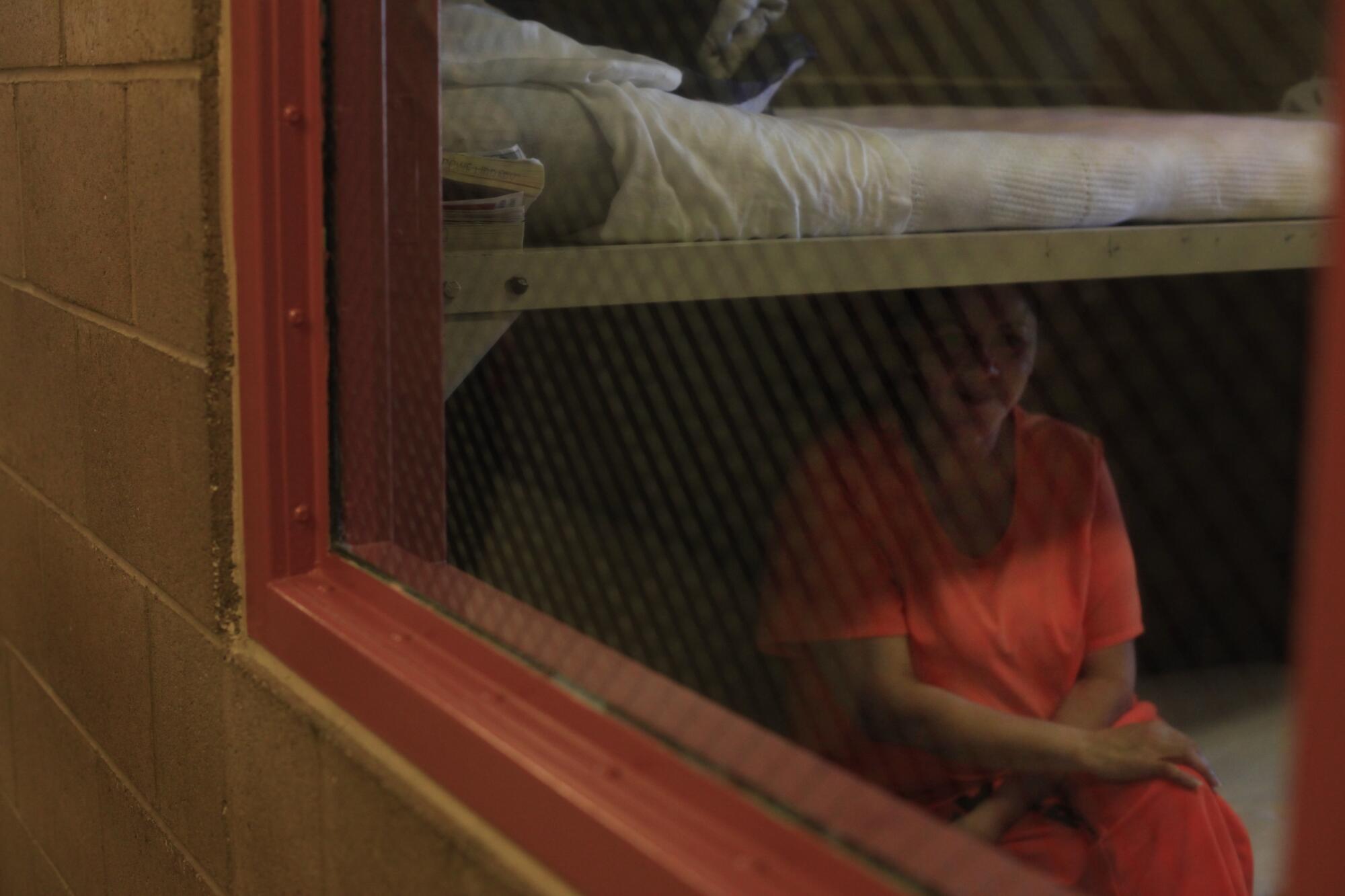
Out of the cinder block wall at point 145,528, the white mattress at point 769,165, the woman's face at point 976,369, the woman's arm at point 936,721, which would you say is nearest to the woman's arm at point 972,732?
the woman's arm at point 936,721

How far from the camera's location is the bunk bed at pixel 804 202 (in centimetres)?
108

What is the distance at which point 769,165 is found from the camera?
1155mm

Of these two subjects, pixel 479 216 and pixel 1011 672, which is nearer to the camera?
pixel 479 216

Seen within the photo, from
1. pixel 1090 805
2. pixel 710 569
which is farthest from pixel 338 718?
pixel 1090 805

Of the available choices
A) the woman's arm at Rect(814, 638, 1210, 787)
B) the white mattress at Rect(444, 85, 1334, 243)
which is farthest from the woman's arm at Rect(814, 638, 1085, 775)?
the white mattress at Rect(444, 85, 1334, 243)

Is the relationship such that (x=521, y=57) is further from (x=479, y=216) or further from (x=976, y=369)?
(x=976, y=369)

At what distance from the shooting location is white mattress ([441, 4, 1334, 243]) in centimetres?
113

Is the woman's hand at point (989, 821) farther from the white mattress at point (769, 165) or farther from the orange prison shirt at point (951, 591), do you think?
the white mattress at point (769, 165)

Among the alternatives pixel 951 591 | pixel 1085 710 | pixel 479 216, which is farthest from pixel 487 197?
pixel 1085 710

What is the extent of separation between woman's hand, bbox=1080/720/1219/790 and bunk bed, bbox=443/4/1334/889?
0.11ft

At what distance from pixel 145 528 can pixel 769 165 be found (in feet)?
2.03

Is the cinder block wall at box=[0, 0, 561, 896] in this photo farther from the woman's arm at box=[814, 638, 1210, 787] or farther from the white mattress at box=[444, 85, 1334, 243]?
the woman's arm at box=[814, 638, 1210, 787]

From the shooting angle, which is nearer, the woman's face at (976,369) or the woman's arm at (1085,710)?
the woman's face at (976,369)

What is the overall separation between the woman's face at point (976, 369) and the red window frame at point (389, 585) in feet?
1.20
